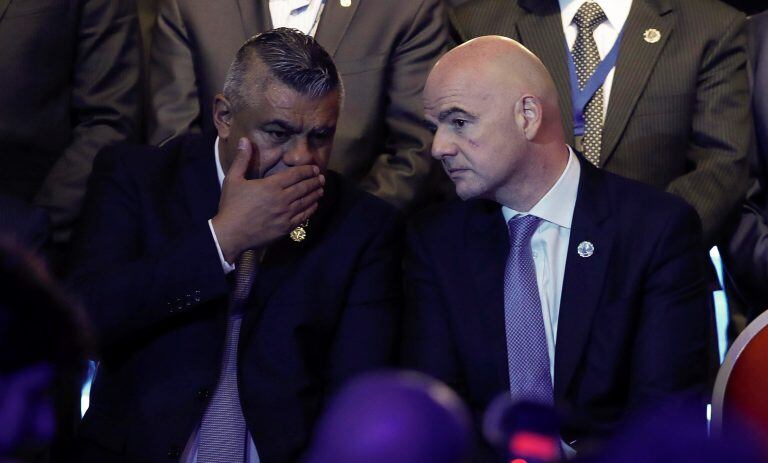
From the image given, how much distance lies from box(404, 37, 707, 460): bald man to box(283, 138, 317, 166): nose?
29 cm

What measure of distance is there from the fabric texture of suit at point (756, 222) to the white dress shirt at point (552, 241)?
79 centimetres

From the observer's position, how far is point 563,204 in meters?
2.70

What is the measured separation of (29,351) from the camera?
1.00m

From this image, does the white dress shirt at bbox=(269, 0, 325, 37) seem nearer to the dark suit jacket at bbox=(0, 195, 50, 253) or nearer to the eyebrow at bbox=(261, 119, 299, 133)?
the eyebrow at bbox=(261, 119, 299, 133)

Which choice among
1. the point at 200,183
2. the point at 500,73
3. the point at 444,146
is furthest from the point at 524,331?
the point at 200,183

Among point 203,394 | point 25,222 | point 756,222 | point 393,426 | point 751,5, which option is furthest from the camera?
point 751,5

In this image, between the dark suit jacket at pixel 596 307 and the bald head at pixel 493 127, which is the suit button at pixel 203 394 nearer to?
the dark suit jacket at pixel 596 307

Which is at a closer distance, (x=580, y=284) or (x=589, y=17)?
(x=580, y=284)

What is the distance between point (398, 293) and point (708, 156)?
100 centimetres

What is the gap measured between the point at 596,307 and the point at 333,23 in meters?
1.18

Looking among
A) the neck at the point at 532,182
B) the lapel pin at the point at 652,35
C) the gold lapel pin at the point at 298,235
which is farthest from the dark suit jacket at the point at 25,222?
the lapel pin at the point at 652,35

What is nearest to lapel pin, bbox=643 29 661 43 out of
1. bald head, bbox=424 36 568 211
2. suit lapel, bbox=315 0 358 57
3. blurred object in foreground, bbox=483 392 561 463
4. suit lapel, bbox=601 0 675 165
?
suit lapel, bbox=601 0 675 165

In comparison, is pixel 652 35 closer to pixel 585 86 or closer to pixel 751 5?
pixel 585 86

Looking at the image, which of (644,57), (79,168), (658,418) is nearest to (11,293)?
(658,418)
